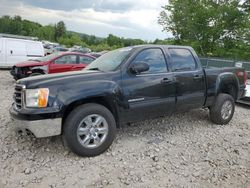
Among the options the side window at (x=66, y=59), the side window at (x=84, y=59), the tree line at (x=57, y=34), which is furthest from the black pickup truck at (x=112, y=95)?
the tree line at (x=57, y=34)

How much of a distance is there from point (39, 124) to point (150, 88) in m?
1.93

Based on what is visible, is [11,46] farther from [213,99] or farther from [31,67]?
[213,99]

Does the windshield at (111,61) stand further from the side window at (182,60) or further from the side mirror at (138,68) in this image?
the side window at (182,60)

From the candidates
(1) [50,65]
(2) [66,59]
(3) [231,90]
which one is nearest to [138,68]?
(3) [231,90]

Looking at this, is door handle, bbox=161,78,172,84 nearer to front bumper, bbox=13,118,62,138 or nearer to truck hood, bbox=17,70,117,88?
truck hood, bbox=17,70,117,88

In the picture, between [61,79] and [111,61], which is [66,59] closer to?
[111,61]

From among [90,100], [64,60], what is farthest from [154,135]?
[64,60]

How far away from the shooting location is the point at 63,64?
31.1 feet

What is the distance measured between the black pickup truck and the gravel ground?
372 millimetres

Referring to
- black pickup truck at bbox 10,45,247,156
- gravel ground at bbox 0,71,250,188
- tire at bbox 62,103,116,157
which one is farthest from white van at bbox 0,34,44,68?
tire at bbox 62,103,116,157

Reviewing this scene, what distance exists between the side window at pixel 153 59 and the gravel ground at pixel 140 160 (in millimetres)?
1289

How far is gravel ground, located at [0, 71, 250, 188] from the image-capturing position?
339cm

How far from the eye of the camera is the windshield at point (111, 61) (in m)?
4.41

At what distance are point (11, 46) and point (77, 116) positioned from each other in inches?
453
